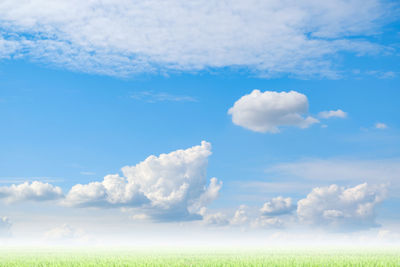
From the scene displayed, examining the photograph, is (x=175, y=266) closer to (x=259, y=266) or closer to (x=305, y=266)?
(x=259, y=266)

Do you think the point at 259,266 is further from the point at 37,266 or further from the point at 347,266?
the point at 37,266

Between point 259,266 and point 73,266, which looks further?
point 73,266

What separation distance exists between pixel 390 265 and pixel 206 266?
12920 millimetres

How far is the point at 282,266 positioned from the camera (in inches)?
1029

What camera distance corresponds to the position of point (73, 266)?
92.4ft

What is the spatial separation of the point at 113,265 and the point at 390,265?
62.4 ft

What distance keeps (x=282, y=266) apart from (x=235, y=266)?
302cm

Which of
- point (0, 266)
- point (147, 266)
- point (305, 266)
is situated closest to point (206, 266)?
point (147, 266)

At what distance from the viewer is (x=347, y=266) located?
88.6 feet

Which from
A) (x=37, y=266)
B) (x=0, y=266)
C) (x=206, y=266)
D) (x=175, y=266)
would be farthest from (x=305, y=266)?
(x=0, y=266)

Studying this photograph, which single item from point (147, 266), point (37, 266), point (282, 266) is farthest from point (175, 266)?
point (37, 266)

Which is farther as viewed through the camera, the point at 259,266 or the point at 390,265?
the point at 390,265

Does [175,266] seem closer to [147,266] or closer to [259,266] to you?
[147,266]

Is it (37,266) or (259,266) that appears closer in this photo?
(259,266)
